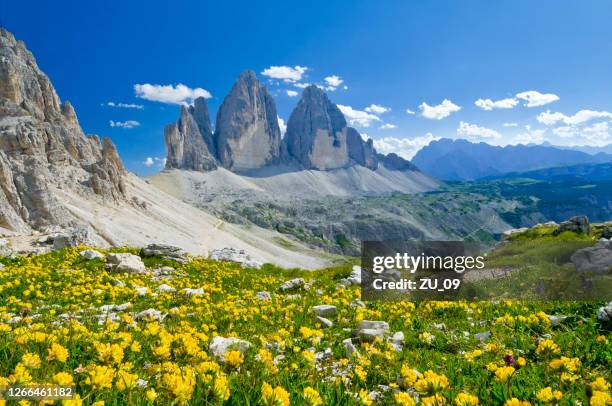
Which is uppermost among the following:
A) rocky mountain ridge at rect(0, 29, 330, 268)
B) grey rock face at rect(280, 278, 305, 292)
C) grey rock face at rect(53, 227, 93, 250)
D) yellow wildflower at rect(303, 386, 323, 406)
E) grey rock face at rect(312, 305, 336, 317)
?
rocky mountain ridge at rect(0, 29, 330, 268)

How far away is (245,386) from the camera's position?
3979 mm

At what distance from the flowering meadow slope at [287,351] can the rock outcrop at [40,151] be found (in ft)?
201

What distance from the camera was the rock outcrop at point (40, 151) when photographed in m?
65.8

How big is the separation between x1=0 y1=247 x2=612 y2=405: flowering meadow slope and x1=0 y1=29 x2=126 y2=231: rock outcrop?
201 feet

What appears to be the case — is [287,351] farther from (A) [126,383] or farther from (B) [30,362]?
(B) [30,362]

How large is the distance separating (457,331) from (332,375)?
4417 mm

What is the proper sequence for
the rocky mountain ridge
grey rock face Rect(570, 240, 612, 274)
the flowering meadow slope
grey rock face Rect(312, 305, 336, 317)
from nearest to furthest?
the flowering meadow slope, grey rock face Rect(312, 305, 336, 317), grey rock face Rect(570, 240, 612, 274), the rocky mountain ridge

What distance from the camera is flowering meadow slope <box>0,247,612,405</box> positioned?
3766mm

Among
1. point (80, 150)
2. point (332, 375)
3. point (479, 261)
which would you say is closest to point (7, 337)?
point (332, 375)

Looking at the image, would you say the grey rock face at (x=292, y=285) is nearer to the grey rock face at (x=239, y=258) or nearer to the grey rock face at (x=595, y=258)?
the grey rock face at (x=239, y=258)

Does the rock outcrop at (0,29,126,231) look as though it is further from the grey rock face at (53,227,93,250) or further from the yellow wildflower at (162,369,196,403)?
the yellow wildflower at (162,369,196,403)

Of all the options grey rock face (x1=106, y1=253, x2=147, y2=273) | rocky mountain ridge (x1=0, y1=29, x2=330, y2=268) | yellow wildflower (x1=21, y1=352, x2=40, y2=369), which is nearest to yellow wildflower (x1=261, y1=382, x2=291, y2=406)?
yellow wildflower (x1=21, y1=352, x2=40, y2=369)

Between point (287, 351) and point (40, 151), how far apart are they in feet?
407

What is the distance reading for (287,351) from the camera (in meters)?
6.73
